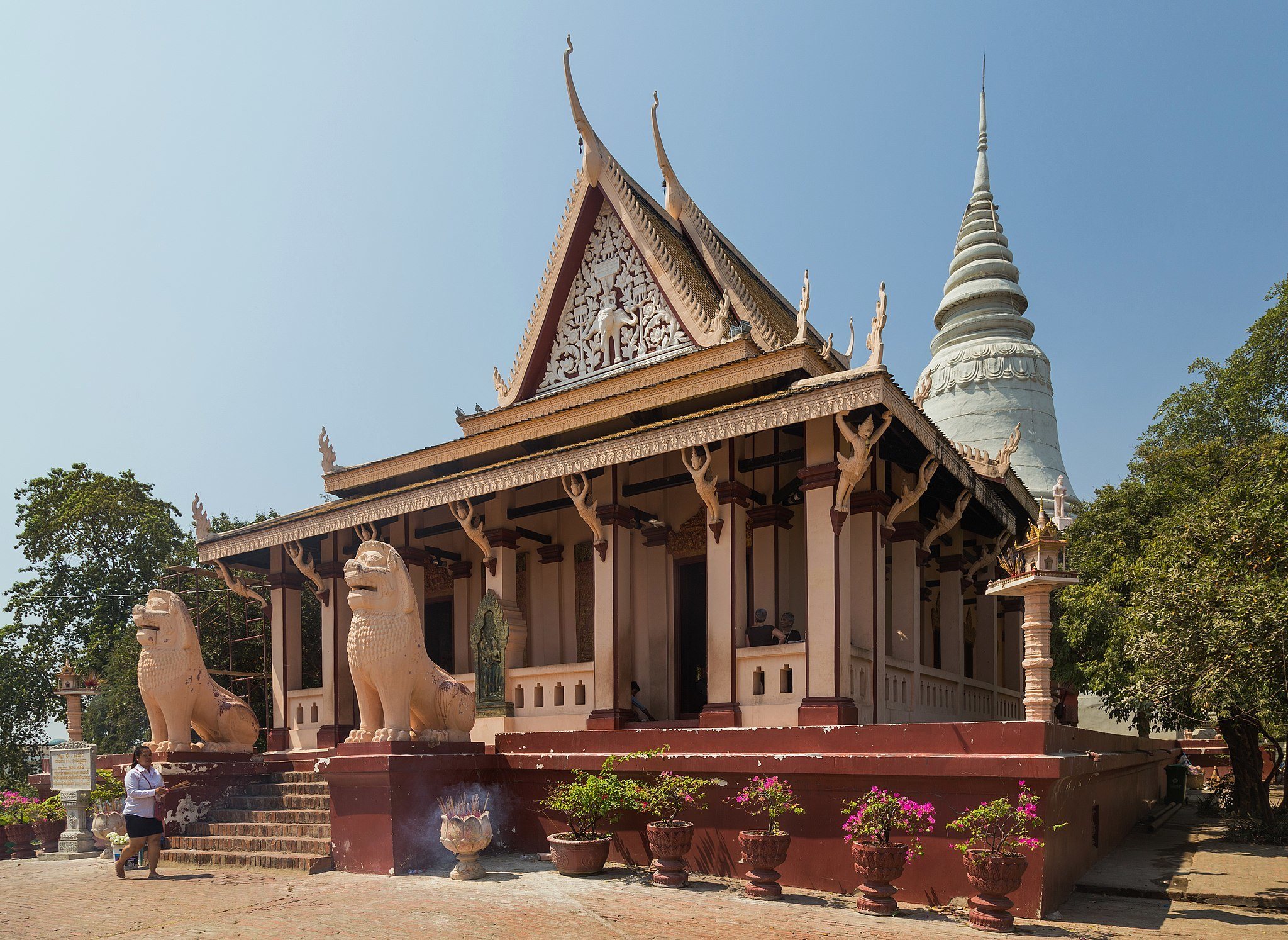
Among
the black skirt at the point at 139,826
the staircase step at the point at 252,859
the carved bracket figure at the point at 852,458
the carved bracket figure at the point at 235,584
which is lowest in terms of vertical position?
the staircase step at the point at 252,859

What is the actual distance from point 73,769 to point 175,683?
2.66 m

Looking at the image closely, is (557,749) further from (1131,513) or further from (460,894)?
(1131,513)

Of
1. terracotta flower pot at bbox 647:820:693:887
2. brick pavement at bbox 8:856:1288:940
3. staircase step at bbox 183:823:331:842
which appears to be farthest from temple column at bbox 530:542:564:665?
terracotta flower pot at bbox 647:820:693:887

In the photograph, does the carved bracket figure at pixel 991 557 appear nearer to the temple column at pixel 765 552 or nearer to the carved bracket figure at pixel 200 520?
the temple column at pixel 765 552

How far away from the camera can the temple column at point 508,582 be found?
40.1 ft

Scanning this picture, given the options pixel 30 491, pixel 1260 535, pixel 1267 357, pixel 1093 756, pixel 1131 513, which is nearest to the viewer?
pixel 1093 756

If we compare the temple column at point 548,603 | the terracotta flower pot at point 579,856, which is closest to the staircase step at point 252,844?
the terracotta flower pot at point 579,856

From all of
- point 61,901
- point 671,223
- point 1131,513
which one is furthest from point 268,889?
point 1131,513

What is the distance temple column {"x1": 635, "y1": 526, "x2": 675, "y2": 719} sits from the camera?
1222 cm

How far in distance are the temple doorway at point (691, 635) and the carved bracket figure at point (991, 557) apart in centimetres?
410

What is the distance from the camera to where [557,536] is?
1402 cm

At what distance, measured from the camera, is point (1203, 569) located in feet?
35.4

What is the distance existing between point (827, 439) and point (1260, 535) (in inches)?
197

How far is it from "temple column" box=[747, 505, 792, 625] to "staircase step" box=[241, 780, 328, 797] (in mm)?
5413
